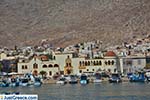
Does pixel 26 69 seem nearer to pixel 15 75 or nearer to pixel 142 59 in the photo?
pixel 15 75

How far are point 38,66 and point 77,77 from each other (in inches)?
249

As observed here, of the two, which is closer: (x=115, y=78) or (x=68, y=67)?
(x=115, y=78)

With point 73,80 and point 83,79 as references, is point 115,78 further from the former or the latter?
point 73,80

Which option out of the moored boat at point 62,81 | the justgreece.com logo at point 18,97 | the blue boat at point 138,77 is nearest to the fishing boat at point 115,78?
the blue boat at point 138,77

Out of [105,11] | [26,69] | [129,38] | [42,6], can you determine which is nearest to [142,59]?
[26,69]

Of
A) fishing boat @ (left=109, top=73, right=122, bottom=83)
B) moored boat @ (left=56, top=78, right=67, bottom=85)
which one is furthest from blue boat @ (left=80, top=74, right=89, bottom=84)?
fishing boat @ (left=109, top=73, right=122, bottom=83)

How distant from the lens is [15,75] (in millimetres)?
105062

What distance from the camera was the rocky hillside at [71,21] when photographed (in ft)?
468

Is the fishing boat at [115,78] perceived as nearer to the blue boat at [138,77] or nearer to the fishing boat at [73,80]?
the blue boat at [138,77]

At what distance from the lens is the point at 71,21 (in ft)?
508

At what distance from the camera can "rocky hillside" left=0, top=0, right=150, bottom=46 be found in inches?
5615

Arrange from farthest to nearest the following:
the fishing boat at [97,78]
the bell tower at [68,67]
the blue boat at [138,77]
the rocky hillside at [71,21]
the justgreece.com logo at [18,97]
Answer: the rocky hillside at [71,21] < the bell tower at [68,67] < the fishing boat at [97,78] < the blue boat at [138,77] < the justgreece.com logo at [18,97]

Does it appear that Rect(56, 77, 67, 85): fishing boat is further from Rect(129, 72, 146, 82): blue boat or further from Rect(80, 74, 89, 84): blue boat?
Rect(129, 72, 146, 82): blue boat

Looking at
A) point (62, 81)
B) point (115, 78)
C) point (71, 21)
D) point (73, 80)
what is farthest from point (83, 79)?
point (71, 21)
